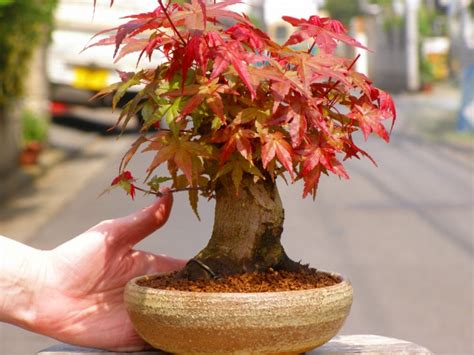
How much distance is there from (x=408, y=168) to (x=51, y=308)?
1452cm

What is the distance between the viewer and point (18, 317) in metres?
2.62

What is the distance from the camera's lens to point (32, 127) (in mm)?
17219

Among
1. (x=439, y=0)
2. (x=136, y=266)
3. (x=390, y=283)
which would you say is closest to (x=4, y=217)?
(x=390, y=283)

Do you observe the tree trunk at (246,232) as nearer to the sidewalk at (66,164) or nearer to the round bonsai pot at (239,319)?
the round bonsai pot at (239,319)

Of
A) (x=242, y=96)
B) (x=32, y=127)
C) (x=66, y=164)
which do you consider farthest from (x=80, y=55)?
(x=242, y=96)

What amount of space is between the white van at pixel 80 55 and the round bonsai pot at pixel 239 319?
55.8 ft

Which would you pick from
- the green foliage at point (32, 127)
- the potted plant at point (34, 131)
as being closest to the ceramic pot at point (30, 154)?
the potted plant at point (34, 131)

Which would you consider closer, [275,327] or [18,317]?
[275,327]

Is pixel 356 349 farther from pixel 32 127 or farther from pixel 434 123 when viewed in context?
pixel 434 123

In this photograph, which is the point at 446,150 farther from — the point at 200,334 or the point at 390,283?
the point at 200,334

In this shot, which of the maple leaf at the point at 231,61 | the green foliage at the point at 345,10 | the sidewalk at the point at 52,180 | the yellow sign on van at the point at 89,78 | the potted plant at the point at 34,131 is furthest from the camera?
the green foliage at the point at 345,10

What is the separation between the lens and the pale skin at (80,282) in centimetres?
256

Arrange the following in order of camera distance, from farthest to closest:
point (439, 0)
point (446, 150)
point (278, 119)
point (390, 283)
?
point (439, 0) → point (446, 150) → point (390, 283) → point (278, 119)

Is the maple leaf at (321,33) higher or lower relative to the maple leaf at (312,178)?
higher
